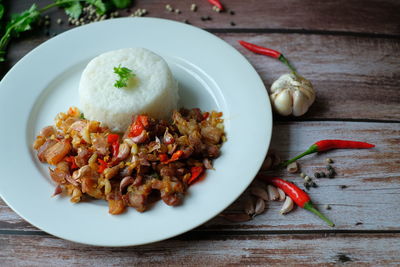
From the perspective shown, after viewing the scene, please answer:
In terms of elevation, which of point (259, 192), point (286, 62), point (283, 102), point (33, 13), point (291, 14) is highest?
point (291, 14)

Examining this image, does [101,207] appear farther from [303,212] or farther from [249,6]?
[249,6]

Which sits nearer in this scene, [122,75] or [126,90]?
[122,75]

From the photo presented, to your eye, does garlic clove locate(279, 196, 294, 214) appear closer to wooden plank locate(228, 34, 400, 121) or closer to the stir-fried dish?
the stir-fried dish

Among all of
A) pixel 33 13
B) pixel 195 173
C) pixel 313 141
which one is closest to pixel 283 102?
pixel 313 141

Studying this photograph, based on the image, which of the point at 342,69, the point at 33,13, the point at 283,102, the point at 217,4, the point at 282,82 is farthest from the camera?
the point at 217,4

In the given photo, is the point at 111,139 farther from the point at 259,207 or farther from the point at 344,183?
the point at 344,183

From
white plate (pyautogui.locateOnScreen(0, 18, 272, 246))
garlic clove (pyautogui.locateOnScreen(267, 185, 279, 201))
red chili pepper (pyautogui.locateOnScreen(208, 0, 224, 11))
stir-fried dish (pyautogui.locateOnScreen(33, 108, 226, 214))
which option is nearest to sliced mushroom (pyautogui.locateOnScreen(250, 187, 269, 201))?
garlic clove (pyautogui.locateOnScreen(267, 185, 279, 201))

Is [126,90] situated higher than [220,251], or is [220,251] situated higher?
[126,90]
